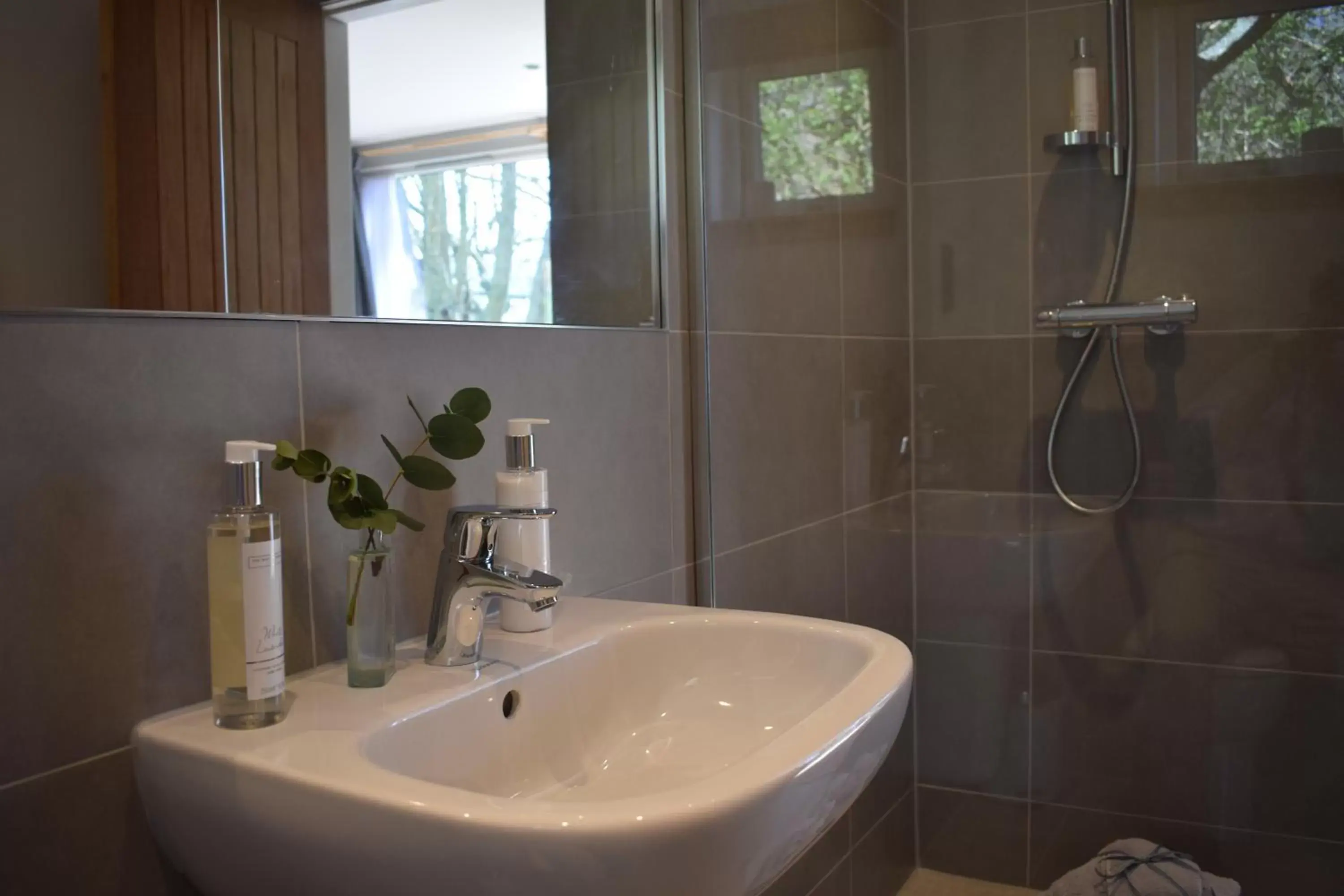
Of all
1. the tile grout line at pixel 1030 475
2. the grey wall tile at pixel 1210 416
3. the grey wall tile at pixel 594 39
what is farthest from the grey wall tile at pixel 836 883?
the grey wall tile at pixel 594 39

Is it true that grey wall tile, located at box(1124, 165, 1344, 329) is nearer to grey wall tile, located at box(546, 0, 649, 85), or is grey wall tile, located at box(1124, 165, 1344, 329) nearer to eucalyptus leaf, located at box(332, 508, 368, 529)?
grey wall tile, located at box(546, 0, 649, 85)

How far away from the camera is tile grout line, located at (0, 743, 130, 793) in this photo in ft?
2.71

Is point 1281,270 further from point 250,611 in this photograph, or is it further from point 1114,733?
point 250,611

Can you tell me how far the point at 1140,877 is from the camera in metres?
1.89

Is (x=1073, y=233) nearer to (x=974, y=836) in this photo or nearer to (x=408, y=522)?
(x=974, y=836)

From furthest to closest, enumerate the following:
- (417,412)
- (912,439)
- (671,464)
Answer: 1. (912,439)
2. (671,464)
3. (417,412)

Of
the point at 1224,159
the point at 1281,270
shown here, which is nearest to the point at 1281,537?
the point at 1281,270

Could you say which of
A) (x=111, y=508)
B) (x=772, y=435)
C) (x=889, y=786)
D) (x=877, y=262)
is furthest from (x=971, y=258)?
(x=111, y=508)

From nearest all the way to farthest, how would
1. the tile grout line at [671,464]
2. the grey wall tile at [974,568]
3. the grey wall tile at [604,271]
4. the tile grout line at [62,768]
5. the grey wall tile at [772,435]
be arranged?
the tile grout line at [62,768], the grey wall tile at [604,271], the tile grout line at [671,464], the grey wall tile at [772,435], the grey wall tile at [974,568]

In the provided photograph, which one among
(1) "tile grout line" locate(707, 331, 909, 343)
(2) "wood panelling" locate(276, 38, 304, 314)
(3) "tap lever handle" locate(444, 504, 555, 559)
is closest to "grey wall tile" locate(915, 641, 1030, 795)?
(1) "tile grout line" locate(707, 331, 909, 343)

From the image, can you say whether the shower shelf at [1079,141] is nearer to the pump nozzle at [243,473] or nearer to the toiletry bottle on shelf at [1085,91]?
the toiletry bottle on shelf at [1085,91]

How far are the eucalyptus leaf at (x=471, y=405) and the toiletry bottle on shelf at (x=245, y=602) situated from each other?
0.26m

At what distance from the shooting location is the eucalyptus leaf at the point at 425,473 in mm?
1062

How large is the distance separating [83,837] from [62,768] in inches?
2.3
